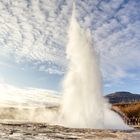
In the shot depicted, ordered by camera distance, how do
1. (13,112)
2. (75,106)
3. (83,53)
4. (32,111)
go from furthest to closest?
(13,112)
(32,111)
(83,53)
(75,106)

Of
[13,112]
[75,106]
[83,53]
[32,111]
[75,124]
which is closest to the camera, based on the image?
[75,124]

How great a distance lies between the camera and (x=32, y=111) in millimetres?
67750

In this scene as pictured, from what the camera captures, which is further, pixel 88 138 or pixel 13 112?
pixel 13 112

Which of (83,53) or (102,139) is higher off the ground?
(83,53)

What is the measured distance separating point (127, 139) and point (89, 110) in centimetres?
1331

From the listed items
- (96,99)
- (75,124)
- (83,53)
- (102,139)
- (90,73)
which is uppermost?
(83,53)

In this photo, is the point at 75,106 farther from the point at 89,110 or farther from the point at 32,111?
the point at 32,111

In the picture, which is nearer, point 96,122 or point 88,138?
point 88,138

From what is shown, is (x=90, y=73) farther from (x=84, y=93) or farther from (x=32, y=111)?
(x=32, y=111)

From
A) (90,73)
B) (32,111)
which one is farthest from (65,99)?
(32,111)

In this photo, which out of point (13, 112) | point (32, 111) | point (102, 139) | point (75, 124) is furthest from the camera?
point (13, 112)

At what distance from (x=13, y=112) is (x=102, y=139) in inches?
2440

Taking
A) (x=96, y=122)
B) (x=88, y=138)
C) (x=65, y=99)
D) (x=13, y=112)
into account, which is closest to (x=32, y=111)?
(x=13, y=112)

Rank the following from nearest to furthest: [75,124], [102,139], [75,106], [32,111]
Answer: [102,139] → [75,124] → [75,106] → [32,111]
